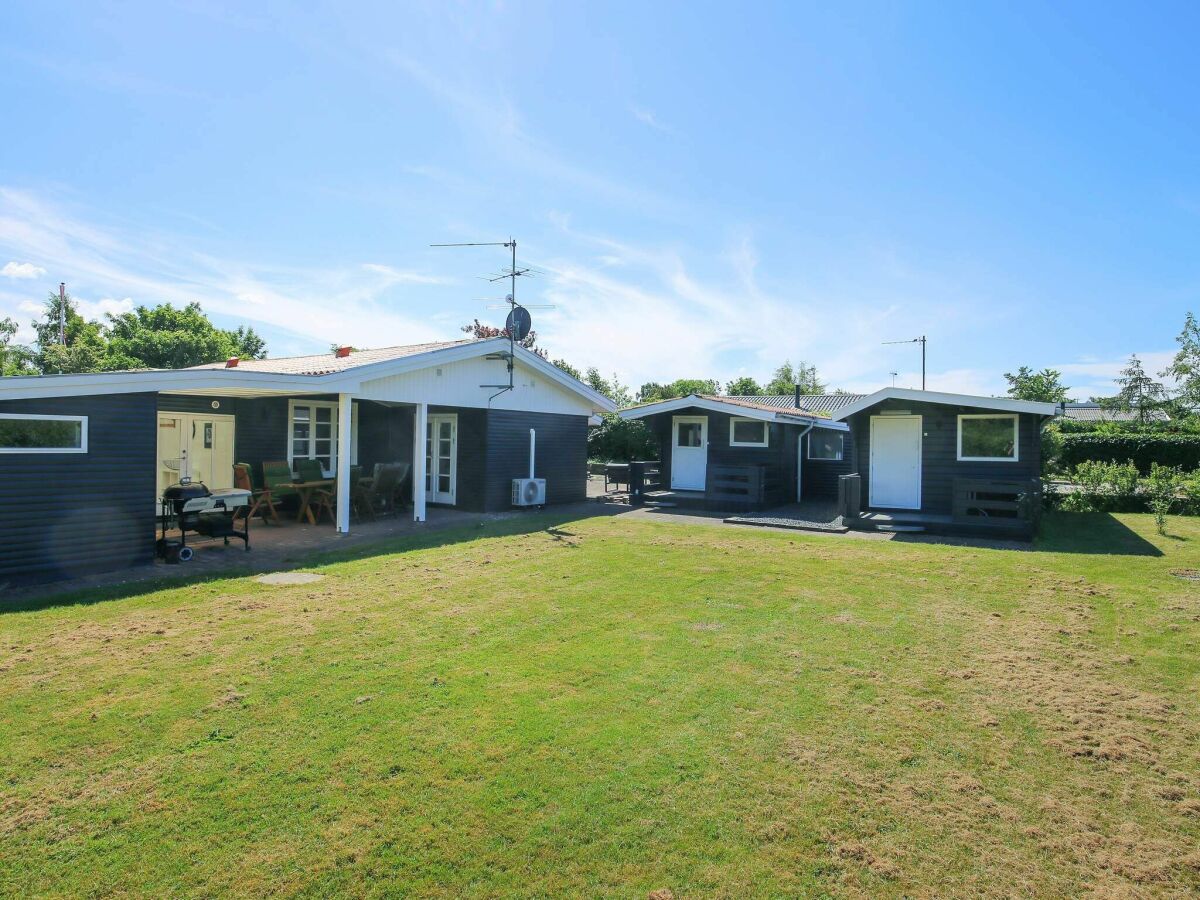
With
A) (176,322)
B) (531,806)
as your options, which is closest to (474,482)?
(531,806)

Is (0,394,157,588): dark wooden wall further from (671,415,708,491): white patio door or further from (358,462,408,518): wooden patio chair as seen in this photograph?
(671,415,708,491): white patio door

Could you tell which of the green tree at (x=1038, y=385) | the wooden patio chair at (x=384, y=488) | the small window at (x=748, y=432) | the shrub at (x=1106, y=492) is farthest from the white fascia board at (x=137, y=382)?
the green tree at (x=1038, y=385)

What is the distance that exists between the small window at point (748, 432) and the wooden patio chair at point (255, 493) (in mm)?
10660

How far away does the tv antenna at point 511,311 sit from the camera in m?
13.7

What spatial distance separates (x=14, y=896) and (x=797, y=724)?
11.8ft

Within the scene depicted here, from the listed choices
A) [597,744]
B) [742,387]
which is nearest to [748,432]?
[597,744]

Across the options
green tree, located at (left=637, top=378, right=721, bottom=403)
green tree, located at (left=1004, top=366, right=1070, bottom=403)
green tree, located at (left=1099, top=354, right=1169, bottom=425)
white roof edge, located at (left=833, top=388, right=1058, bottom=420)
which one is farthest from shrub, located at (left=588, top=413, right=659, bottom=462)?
A: green tree, located at (left=1099, top=354, right=1169, bottom=425)

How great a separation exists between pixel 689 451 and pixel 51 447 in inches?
531

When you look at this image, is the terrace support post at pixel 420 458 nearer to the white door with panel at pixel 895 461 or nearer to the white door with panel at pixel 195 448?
the white door with panel at pixel 195 448

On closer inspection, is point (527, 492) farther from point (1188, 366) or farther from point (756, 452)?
point (1188, 366)

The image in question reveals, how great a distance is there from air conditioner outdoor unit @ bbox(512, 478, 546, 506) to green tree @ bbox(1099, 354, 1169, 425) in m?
38.2

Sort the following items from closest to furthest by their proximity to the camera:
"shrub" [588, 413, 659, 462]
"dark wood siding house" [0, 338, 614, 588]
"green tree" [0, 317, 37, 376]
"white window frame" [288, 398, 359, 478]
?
1. "dark wood siding house" [0, 338, 614, 588]
2. "white window frame" [288, 398, 359, 478]
3. "shrub" [588, 413, 659, 462]
4. "green tree" [0, 317, 37, 376]

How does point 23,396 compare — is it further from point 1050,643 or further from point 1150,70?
point 1150,70

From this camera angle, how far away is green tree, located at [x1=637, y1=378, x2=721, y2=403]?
3625 cm
